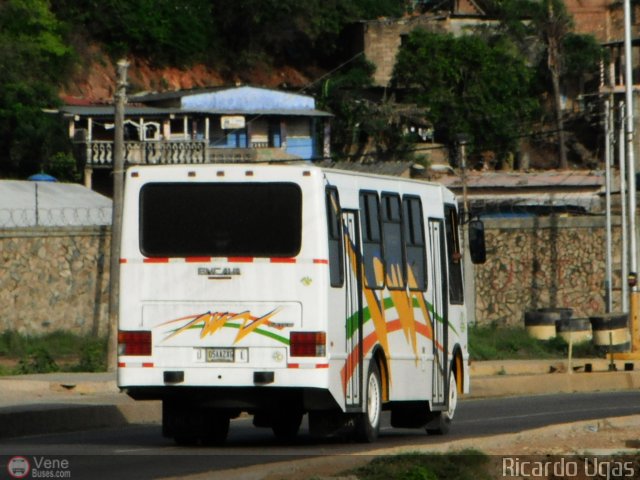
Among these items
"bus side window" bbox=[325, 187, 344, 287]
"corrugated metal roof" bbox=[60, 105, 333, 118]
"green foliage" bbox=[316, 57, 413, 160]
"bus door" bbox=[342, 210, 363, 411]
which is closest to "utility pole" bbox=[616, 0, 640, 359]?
"bus door" bbox=[342, 210, 363, 411]

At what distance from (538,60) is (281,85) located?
524 inches

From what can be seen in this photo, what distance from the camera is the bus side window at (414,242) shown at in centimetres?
1869

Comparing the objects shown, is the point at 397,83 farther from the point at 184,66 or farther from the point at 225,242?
the point at 225,242

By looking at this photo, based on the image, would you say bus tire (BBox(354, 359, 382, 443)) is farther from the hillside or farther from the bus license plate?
the hillside

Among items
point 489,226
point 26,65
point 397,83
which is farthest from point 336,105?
point 489,226

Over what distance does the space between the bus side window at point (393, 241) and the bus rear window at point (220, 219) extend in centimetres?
205

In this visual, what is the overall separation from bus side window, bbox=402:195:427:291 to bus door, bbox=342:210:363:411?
1512 mm

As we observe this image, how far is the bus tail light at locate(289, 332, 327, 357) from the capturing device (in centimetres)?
1602

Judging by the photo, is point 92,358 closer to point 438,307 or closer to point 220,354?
point 438,307

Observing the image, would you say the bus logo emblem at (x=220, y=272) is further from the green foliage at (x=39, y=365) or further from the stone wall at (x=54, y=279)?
the stone wall at (x=54, y=279)

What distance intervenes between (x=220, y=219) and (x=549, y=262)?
3190 centimetres

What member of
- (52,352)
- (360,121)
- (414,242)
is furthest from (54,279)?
(360,121)

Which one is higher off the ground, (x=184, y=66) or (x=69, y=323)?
(x=184, y=66)

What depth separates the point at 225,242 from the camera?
1648 cm
